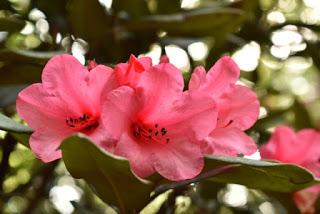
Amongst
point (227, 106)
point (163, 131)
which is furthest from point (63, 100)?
point (227, 106)

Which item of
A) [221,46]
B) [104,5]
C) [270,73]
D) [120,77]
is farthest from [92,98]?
[270,73]

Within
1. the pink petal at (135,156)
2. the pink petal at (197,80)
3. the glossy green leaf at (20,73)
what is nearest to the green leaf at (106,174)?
the pink petal at (135,156)

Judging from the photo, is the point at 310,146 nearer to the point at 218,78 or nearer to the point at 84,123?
the point at 218,78

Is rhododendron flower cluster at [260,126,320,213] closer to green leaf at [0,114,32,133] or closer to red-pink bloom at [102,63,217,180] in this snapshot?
red-pink bloom at [102,63,217,180]

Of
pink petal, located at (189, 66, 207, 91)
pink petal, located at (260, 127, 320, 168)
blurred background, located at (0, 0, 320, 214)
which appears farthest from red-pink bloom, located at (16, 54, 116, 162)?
pink petal, located at (260, 127, 320, 168)

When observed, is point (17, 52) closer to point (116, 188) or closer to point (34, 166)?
point (116, 188)
